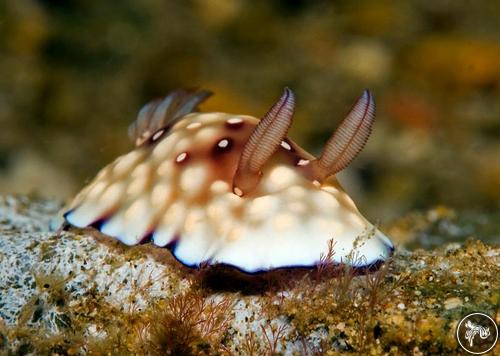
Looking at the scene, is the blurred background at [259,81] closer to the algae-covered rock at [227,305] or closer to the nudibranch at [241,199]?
the nudibranch at [241,199]

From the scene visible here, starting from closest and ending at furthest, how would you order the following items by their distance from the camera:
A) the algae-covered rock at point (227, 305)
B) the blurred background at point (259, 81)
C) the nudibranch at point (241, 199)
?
the algae-covered rock at point (227, 305), the nudibranch at point (241, 199), the blurred background at point (259, 81)

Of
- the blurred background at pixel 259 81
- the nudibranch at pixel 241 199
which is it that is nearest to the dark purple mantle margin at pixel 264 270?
the nudibranch at pixel 241 199

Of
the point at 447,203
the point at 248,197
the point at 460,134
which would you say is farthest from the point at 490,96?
the point at 248,197

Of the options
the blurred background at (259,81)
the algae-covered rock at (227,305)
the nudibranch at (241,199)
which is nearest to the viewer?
the algae-covered rock at (227,305)

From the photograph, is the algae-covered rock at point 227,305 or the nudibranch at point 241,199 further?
the nudibranch at point 241,199

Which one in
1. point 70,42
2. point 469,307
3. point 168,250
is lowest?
point 168,250

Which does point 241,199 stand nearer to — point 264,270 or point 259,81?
point 264,270

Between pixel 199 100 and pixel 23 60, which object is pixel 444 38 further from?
pixel 199 100
